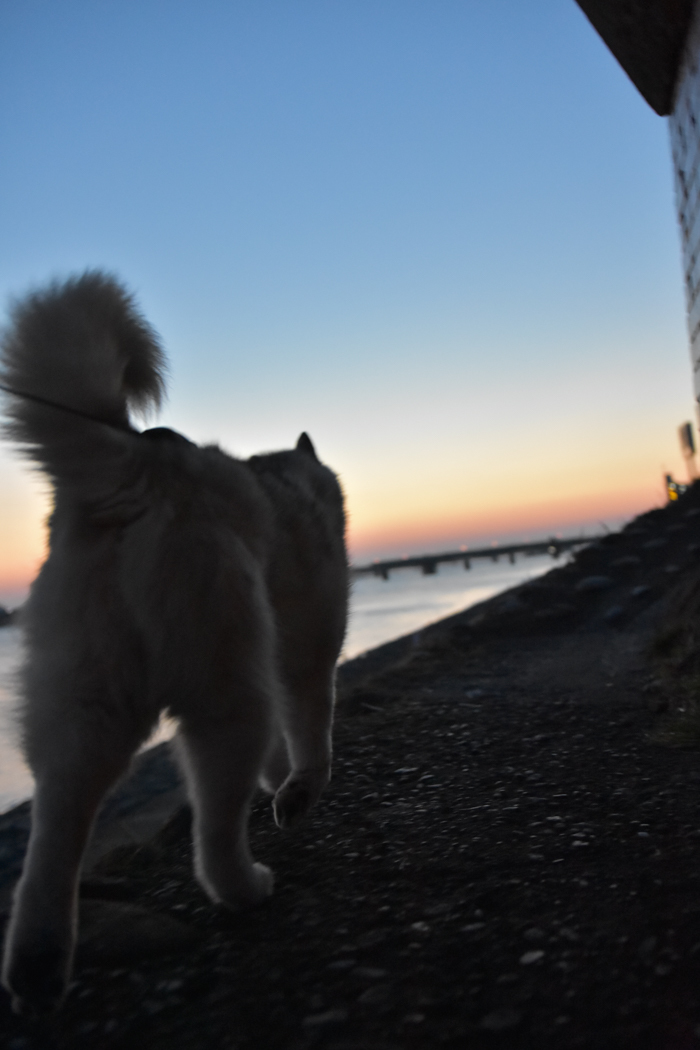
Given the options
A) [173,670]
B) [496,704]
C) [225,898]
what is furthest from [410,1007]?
[496,704]

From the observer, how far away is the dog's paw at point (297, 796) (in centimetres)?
281

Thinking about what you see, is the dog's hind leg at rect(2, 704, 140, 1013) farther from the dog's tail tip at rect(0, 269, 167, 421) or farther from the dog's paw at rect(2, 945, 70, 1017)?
the dog's tail tip at rect(0, 269, 167, 421)

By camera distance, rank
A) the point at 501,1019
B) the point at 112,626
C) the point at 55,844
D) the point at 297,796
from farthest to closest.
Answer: the point at 297,796, the point at 112,626, the point at 55,844, the point at 501,1019

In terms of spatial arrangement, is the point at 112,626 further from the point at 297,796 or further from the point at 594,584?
the point at 594,584

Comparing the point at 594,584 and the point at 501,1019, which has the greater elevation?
the point at 594,584

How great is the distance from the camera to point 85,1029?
5.30 ft

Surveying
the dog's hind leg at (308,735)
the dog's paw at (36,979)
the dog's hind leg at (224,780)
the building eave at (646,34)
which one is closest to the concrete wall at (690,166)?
the building eave at (646,34)

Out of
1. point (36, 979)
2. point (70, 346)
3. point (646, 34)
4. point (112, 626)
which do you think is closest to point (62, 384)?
point (70, 346)

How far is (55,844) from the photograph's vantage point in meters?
1.69

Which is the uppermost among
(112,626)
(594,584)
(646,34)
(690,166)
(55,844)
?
(646,34)

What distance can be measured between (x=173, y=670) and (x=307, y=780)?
1296mm

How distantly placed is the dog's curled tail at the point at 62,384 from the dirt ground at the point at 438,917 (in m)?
1.27

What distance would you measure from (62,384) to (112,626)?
0.66 meters

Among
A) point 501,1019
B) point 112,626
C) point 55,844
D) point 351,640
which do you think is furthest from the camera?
point 351,640
